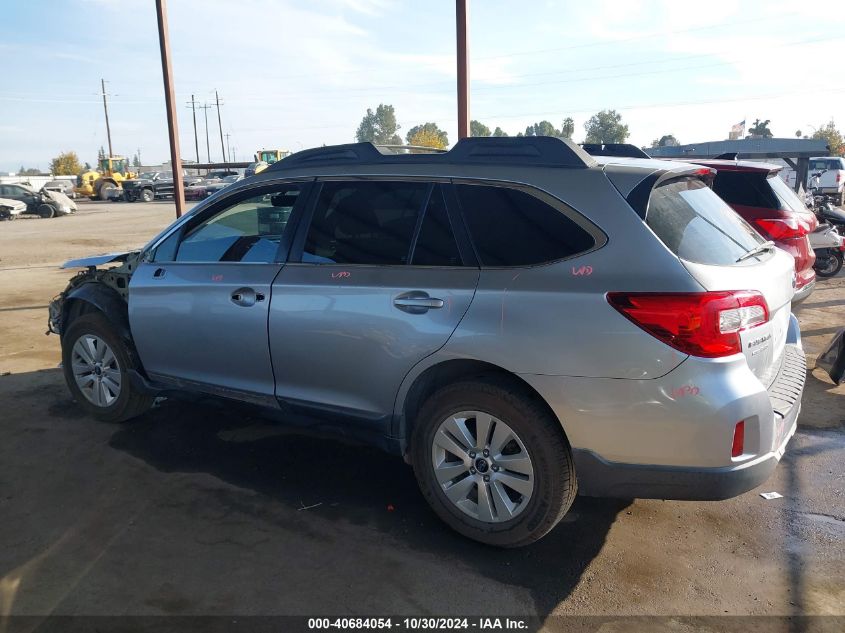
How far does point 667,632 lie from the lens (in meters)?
2.77

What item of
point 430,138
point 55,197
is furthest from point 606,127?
point 55,197

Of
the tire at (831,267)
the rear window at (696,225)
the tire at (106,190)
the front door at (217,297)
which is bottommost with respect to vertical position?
the tire at (831,267)

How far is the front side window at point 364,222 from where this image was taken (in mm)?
3559

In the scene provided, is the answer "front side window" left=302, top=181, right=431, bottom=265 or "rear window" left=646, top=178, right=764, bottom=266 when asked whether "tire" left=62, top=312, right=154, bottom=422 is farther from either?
"rear window" left=646, top=178, right=764, bottom=266

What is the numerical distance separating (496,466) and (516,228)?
112 centimetres

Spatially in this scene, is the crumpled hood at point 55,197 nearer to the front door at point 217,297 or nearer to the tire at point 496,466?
the front door at point 217,297

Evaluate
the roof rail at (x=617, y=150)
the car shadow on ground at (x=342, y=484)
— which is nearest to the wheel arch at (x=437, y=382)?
the car shadow on ground at (x=342, y=484)

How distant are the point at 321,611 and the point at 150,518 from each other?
4.32 ft

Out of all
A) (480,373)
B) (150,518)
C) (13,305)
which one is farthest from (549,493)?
(13,305)

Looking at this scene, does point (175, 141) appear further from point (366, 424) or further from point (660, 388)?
point (660, 388)

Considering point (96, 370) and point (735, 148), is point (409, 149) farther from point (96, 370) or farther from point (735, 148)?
point (735, 148)

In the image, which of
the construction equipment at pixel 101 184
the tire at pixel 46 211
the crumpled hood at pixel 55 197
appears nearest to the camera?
the tire at pixel 46 211

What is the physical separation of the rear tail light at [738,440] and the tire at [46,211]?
3590 cm

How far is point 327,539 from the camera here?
3490mm
